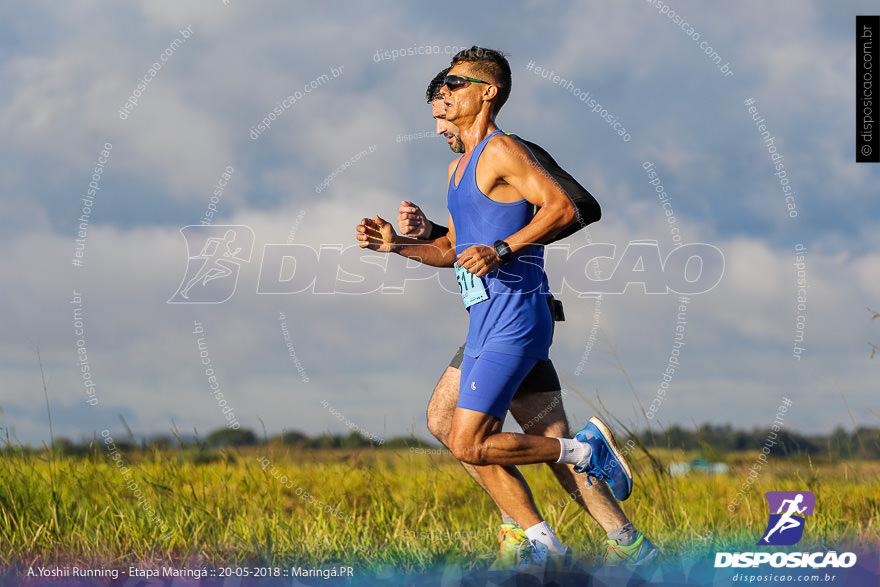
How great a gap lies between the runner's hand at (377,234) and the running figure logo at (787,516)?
299 centimetres

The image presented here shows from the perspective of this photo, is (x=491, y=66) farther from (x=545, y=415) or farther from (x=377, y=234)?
(x=545, y=415)

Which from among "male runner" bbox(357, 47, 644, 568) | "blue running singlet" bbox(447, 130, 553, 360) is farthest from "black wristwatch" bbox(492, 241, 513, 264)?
"blue running singlet" bbox(447, 130, 553, 360)

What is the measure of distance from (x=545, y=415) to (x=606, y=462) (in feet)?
1.48

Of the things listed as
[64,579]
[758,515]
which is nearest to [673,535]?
[758,515]

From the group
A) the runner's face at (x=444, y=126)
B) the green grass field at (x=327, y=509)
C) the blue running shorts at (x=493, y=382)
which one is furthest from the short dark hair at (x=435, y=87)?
the green grass field at (x=327, y=509)

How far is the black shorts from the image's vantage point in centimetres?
480

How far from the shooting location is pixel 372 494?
20.1 ft

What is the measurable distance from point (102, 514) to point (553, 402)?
3176 mm

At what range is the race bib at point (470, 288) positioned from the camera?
462 centimetres

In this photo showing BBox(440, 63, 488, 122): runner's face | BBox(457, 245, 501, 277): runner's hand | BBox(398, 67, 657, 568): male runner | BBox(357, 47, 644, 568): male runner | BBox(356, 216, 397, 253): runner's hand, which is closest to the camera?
BBox(457, 245, 501, 277): runner's hand

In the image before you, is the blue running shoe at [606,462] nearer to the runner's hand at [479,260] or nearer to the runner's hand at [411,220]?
the runner's hand at [479,260]

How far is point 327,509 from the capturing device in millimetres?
6027

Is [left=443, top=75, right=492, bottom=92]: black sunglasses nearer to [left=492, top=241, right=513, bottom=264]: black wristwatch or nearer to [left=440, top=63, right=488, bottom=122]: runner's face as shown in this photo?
[left=440, top=63, right=488, bottom=122]: runner's face

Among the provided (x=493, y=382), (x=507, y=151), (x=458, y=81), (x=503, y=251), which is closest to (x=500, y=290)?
(x=503, y=251)
